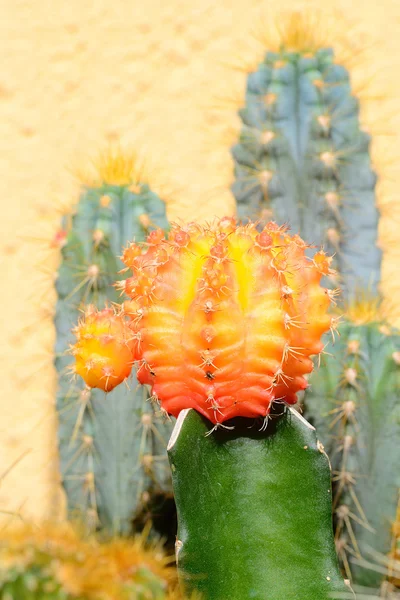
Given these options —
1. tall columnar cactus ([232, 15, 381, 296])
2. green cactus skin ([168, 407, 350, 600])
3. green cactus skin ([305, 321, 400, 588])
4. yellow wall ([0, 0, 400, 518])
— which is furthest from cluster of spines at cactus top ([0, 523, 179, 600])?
yellow wall ([0, 0, 400, 518])

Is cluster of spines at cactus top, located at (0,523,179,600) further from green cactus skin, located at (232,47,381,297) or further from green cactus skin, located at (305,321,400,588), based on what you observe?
green cactus skin, located at (232,47,381,297)

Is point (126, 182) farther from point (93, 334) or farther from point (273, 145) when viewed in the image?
point (93, 334)

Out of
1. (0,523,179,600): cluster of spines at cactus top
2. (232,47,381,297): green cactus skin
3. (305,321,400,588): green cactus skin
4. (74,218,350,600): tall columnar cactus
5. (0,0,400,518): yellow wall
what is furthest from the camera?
(0,0,400,518): yellow wall

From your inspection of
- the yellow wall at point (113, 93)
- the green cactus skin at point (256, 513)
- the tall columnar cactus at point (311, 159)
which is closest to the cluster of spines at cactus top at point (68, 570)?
the green cactus skin at point (256, 513)

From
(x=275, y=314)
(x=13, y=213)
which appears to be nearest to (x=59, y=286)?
(x=275, y=314)

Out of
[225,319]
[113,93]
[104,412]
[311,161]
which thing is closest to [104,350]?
[225,319]
